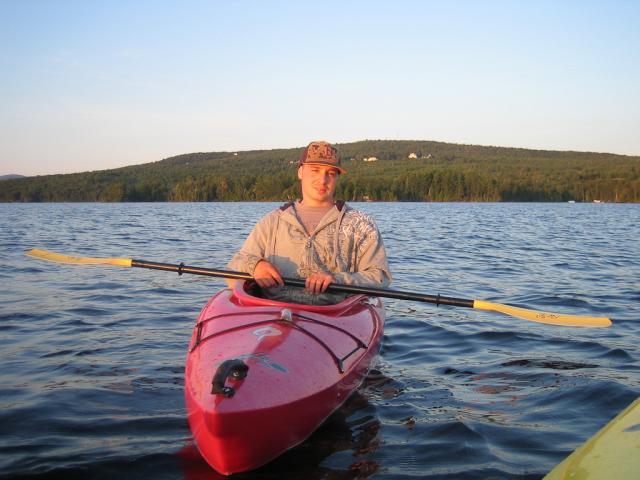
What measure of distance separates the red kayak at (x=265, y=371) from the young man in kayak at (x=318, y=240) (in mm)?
414

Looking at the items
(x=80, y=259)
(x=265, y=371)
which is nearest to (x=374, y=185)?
(x=80, y=259)

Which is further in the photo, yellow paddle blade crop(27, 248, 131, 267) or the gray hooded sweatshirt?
yellow paddle blade crop(27, 248, 131, 267)

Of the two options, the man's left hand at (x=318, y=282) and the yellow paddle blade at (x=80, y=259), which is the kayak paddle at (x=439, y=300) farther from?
the yellow paddle blade at (x=80, y=259)

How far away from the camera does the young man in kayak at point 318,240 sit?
524 cm

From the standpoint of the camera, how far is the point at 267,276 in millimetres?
4781

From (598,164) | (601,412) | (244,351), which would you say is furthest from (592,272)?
(598,164)

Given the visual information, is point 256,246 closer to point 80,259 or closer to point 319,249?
point 319,249

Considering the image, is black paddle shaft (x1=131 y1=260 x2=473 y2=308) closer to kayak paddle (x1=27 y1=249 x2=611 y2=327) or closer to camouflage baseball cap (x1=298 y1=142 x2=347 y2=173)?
kayak paddle (x1=27 y1=249 x2=611 y2=327)

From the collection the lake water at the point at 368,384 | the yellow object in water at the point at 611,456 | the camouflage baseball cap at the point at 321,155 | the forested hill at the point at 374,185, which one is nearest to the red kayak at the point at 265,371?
the lake water at the point at 368,384

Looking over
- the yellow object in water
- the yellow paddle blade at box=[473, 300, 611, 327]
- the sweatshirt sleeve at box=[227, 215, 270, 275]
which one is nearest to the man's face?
the sweatshirt sleeve at box=[227, 215, 270, 275]

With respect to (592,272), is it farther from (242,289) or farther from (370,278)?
(242,289)

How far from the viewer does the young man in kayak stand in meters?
5.24

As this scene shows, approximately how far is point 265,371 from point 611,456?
177 cm

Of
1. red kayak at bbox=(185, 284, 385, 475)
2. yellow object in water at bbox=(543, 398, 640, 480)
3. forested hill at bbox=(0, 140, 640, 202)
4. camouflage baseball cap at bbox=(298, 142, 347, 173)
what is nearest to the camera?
yellow object in water at bbox=(543, 398, 640, 480)
